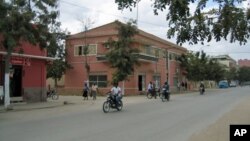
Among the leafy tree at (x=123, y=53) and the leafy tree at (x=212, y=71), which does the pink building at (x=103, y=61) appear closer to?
the leafy tree at (x=123, y=53)

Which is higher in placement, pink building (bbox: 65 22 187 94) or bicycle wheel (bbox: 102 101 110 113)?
pink building (bbox: 65 22 187 94)

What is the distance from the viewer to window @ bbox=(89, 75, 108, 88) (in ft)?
190

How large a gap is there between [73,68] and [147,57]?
11134 millimetres

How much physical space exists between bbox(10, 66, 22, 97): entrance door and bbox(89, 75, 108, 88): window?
2439 cm

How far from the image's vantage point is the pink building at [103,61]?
57969 mm

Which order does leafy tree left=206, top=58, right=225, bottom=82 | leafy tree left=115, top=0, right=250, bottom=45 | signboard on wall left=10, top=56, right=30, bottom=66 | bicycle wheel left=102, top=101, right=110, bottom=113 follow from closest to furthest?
leafy tree left=115, top=0, right=250, bottom=45 → bicycle wheel left=102, top=101, right=110, bottom=113 → signboard on wall left=10, top=56, right=30, bottom=66 → leafy tree left=206, top=58, right=225, bottom=82

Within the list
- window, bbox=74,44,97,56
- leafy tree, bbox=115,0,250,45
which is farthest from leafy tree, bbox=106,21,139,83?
leafy tree, bbox=115,0,250,45

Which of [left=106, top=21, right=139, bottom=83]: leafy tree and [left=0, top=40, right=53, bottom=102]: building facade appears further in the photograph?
[left=106, top=21, right=139, bottom=83]: leafy tree

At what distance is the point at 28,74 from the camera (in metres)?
34.6

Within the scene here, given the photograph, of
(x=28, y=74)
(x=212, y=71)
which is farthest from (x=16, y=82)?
(x=212, y=71)

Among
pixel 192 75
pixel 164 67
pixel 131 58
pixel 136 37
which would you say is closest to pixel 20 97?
pixel 131 58

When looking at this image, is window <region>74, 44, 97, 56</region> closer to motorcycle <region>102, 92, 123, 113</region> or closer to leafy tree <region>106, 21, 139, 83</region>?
leafy tree <region>106, 21, 139, 83</region>

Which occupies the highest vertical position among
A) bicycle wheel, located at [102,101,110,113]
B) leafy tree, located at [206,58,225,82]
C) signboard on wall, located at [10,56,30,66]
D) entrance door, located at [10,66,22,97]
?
leafy tree, located at [206,58,225,82]

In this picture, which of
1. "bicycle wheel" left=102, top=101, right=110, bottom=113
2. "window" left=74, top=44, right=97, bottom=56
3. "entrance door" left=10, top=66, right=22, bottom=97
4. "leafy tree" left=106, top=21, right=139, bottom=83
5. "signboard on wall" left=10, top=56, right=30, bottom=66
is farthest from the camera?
"window" left=74, top=44, right=97, bottom=56
